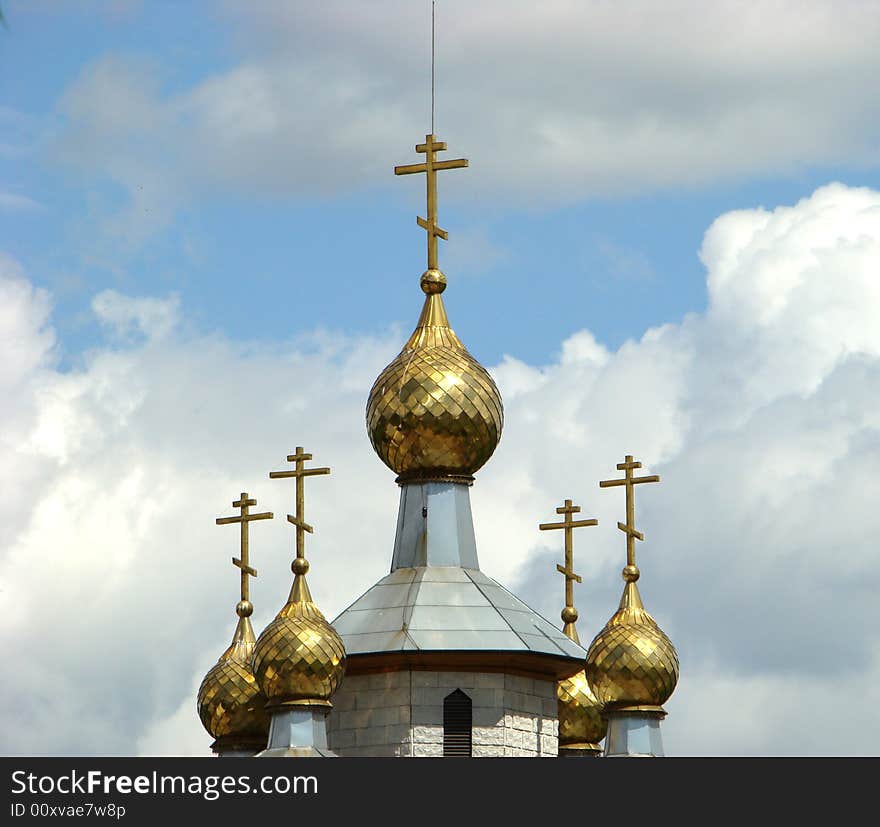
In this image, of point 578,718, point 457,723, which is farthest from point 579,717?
point 457,723

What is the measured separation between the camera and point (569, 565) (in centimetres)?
4988

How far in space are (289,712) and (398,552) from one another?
3.30 meters

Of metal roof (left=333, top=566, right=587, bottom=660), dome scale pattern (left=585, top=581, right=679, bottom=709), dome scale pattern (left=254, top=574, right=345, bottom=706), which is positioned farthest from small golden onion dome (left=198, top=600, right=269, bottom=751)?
dome scale pattern (left=585, top=581, right=679, bottom=709)

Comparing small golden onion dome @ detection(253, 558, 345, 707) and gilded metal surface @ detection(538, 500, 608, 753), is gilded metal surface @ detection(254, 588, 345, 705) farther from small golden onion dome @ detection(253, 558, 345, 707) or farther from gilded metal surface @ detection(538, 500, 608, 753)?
gilded metal surface @ detection(538, 500, 608, 753)

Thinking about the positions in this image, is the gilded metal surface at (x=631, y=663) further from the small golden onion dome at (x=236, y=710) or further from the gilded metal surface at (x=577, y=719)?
the small golden onion dome at (x=236, y=710)

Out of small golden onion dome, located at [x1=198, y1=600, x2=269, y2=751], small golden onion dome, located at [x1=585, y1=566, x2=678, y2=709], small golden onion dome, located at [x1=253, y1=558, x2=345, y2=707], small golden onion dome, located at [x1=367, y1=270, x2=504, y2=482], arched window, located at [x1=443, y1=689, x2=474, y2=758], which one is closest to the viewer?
small golden onion dome, located at [x1=253, y1=558, x2=345, y2=707]

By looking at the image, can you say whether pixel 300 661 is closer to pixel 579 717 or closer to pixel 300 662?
pixel 300 662

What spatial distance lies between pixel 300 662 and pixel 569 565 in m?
7.08

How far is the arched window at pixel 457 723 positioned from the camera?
44219 millimetres

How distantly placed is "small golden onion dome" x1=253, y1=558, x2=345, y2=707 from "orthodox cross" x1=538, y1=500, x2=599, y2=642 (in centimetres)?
606

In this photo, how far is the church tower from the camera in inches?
1750

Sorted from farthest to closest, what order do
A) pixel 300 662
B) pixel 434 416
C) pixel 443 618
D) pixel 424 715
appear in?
pixel 434 416, pixel 443 618, pixel 424 715, pixel 300 662
